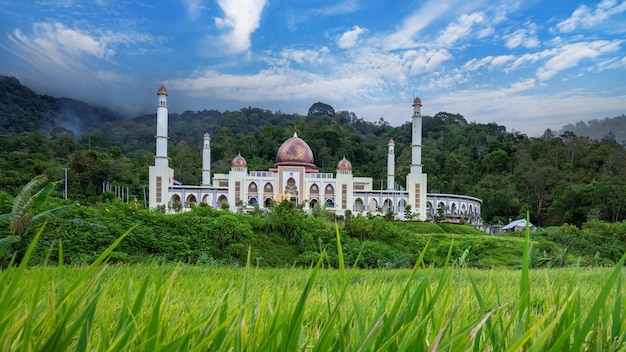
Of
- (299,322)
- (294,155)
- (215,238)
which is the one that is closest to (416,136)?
(294,155)

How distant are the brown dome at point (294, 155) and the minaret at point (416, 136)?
7.95 m

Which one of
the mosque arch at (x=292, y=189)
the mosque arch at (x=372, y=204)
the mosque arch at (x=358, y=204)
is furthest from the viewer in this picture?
the mosque arch at (x=358, y=204)

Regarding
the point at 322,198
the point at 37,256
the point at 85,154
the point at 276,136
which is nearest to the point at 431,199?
the point at 322,198

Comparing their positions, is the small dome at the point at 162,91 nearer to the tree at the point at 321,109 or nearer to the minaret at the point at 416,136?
the minaret at the point at 416,136

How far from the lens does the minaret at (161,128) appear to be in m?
27.3

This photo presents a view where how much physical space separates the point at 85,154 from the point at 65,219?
2492cm

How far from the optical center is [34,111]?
157 ft

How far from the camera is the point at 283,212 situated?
9.16m

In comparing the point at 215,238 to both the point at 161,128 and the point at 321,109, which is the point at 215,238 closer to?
the point at 161,128

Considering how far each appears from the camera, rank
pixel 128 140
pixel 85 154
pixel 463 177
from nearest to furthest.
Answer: pixel 85 154, pixel 463 177, pixel 128 140

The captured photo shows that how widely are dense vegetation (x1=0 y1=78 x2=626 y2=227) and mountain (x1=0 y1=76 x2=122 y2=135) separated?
0.50ft

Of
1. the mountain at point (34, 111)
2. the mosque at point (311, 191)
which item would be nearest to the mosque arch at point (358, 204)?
the mosque at point (311, 191)

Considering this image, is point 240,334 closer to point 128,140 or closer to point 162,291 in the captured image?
point 162,291

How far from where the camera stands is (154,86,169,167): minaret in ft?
89.6
